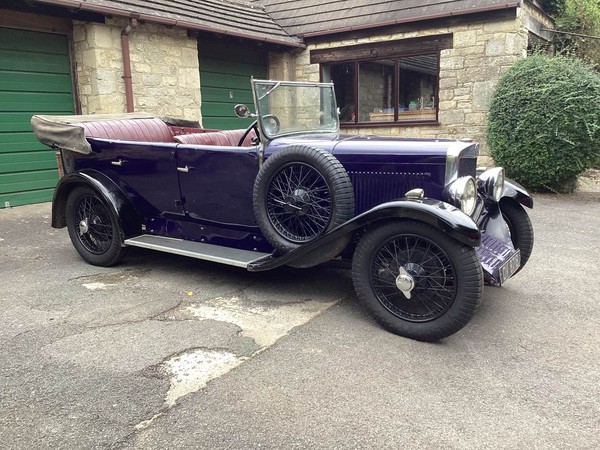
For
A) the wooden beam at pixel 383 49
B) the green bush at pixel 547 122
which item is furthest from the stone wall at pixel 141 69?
the green bush at pixel 547 122

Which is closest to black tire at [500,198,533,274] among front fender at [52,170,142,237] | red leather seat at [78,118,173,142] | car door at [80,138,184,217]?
car door at [80,138,184,217]

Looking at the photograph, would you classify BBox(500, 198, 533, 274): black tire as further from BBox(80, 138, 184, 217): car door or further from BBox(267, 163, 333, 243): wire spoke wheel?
BBox(80, 138, 184, 217): car door

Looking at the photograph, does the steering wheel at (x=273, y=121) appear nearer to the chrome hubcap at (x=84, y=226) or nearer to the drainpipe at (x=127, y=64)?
the chrome hubcap at (x=84, y=226)

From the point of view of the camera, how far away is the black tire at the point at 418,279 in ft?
9.70

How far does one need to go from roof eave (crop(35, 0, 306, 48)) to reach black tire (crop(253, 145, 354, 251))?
18.0ft

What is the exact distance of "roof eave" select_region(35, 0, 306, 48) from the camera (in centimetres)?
735

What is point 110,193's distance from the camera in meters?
4.56

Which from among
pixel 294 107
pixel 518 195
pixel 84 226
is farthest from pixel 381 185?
pixel 84 226

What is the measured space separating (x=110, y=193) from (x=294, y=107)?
1830 mm

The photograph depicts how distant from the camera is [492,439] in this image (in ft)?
7.16

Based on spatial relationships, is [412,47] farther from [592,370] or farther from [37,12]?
[592,370]

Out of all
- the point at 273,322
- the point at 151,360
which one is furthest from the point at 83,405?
the point at 273,322

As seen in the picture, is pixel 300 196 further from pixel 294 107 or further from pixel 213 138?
pixel 213 138

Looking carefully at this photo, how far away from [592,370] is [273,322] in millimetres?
1900
